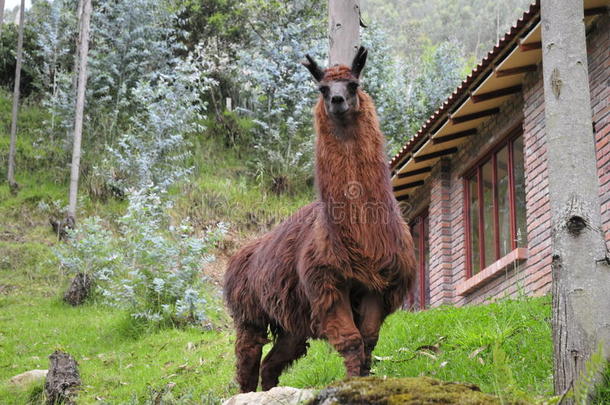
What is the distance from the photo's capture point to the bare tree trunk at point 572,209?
5469 mm

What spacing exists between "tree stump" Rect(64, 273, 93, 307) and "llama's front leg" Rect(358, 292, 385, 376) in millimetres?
12704

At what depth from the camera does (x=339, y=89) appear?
6461 millimetres

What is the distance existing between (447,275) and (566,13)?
9715 mm

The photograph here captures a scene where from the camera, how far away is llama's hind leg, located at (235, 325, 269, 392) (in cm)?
770

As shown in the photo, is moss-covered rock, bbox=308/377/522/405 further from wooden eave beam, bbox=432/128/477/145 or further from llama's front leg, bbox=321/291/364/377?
wooden eave beam, bbox=432/128/477/145

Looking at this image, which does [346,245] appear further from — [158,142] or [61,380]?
[158,142]

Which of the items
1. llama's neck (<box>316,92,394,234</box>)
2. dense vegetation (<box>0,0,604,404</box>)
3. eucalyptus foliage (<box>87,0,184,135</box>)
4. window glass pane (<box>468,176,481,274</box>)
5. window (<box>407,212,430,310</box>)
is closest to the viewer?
llama's neck (<box>316,92,394,234</box>)

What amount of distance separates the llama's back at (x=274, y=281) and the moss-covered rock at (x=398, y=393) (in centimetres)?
283

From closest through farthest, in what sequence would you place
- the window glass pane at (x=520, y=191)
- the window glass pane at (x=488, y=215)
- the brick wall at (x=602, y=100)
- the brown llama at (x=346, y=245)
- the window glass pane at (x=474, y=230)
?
1. the brown llama at (x=346, y=245)
2. the brick wall at (x=602, y=100)
3. the window glass pane at (x=520, y=191)
4. the window glass pane at (x=488, y=215)
5. the window glass pane at (x=474, y=230)

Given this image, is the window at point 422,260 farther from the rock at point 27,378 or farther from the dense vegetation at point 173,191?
the rock at point 27,378

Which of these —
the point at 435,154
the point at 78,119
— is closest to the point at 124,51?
the point at 78,119

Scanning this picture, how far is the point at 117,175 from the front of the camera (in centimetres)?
2444

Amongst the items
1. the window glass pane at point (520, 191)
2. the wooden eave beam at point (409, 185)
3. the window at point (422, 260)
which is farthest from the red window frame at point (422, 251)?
the window glass pane at point (520, 191)

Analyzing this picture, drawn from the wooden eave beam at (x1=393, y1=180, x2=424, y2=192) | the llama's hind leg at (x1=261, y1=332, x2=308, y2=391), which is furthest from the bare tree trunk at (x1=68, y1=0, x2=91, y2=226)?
the llama's hind leg at (x1=261, y1=332, x2=308, y2=391)
